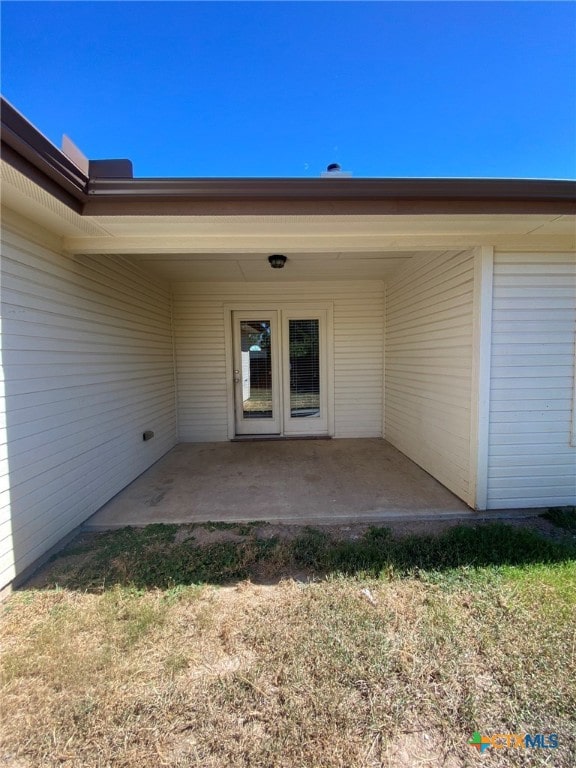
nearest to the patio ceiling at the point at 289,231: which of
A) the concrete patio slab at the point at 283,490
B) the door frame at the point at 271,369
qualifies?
the concrete patio slab at the point at 283,490

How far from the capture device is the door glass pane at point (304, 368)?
5090 millimetres

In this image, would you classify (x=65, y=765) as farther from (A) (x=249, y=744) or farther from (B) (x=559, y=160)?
(B) (x=559, y=160)

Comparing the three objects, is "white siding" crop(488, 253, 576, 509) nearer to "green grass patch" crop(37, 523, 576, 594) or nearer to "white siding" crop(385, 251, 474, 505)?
"white siding" crop(385, 251, 474, 505)

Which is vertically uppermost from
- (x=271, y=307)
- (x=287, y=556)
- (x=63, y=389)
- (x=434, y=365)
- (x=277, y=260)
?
(x=277, y=260)

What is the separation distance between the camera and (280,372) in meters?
5.10

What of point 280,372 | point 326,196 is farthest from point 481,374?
point 280,372

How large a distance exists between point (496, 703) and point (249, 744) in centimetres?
95

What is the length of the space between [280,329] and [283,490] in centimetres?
271

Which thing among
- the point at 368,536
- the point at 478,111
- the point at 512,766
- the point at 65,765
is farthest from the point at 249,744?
the point at 478,111

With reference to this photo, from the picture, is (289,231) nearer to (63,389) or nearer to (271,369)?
(63,389)

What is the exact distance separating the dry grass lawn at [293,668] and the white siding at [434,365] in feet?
4.03

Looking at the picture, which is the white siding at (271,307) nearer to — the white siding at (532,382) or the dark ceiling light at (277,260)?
the dark ceiling light at (277,260)

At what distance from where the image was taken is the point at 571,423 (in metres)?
2.74

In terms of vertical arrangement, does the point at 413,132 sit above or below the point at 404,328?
above
